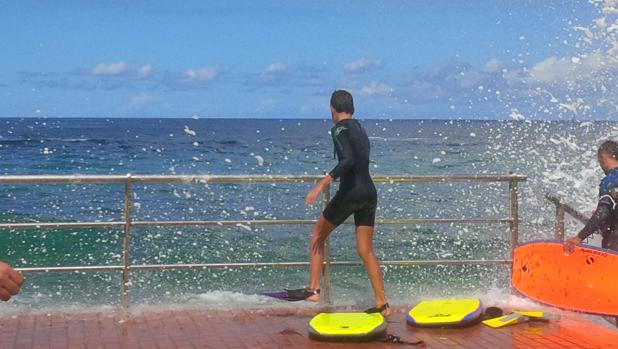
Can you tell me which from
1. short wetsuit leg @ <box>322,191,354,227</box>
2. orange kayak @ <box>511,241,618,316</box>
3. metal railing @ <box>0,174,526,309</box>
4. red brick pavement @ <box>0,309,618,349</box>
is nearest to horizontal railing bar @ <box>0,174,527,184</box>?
metal railing @ <box>0,174,526,309</box>

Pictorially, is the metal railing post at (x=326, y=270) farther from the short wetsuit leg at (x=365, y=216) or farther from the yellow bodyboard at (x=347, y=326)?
the yellow bodyboard at (x=347, y=326)

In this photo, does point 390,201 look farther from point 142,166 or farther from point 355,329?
point 142,166

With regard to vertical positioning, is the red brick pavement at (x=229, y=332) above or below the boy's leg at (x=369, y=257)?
below

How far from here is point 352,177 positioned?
8016 millimetres

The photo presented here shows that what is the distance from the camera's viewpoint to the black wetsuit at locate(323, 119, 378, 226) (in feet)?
25.6

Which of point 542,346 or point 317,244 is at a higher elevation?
point 317,244

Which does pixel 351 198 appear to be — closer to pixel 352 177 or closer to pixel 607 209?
pixel 352 177

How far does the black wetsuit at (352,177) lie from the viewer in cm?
780

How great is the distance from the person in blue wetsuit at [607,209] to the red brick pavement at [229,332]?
2.52 ft

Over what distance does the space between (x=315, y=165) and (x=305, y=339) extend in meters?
61.2

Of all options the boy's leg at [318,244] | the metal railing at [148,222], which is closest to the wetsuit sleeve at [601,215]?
the metal railing at [148,222]

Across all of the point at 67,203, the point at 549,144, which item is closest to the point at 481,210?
the point at 67,203

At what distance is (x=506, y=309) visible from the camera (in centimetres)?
868

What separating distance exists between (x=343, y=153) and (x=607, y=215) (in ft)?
7.16
